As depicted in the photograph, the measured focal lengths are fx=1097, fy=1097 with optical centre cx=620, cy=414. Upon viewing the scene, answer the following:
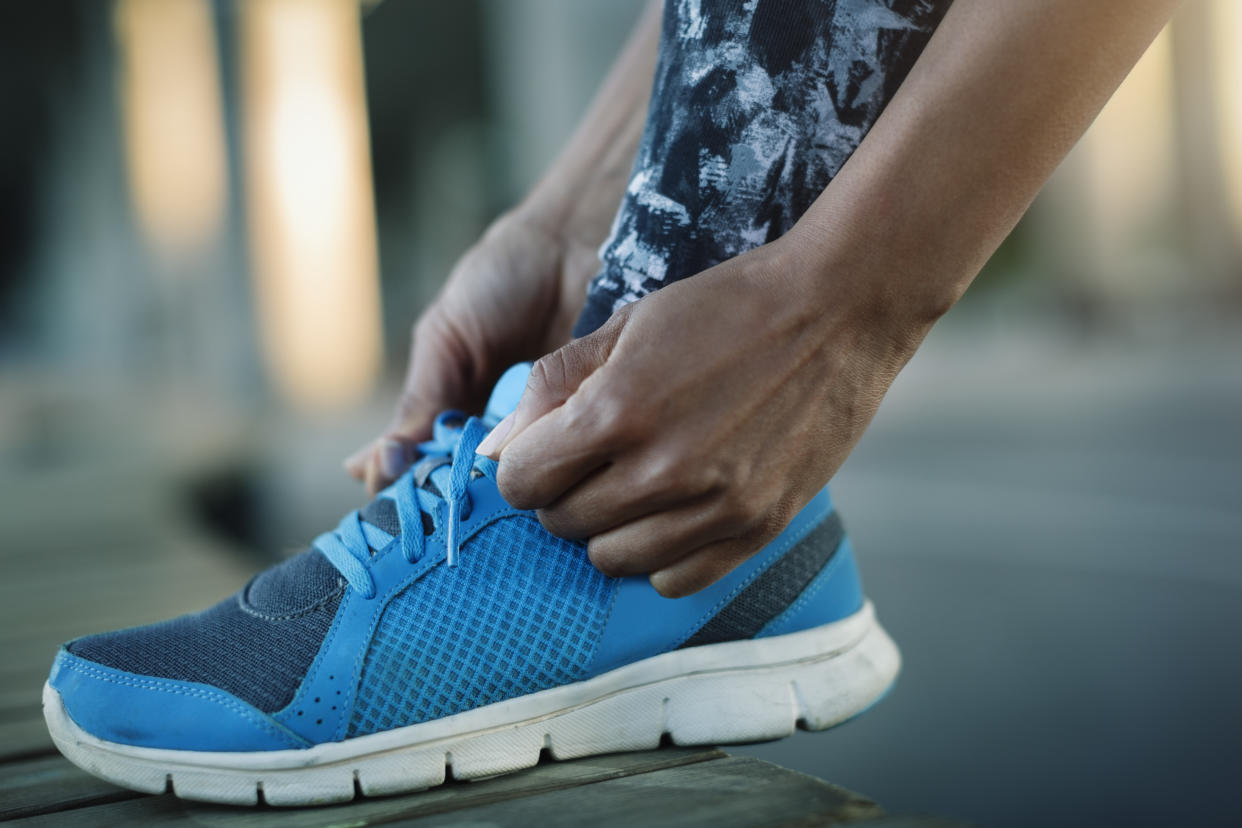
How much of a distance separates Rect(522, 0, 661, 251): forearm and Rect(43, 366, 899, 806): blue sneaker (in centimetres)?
44

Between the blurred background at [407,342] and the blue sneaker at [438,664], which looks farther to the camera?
the blurred background at [407,342]

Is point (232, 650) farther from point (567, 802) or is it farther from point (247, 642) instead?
point (567, 802)

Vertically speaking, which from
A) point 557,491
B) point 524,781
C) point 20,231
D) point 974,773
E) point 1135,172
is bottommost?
point 974,773

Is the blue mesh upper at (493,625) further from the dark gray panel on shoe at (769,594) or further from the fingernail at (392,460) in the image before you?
the fingernail at (392,460)

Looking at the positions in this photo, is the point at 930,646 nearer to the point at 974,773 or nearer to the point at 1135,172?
the point at 974,773

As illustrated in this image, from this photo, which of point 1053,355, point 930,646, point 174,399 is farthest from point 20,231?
point 930,646

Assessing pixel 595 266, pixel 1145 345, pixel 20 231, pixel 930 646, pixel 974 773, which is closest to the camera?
pixel 595 266

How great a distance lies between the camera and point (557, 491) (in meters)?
0.76

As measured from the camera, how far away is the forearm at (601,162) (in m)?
1.26

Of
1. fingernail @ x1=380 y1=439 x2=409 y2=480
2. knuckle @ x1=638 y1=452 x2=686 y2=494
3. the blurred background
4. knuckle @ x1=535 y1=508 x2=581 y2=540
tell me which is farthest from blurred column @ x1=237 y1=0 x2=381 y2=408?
knuckle @ x1=638 y1=452 x2=686 y2=494

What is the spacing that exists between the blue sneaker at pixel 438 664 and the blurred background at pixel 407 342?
33 centimetres

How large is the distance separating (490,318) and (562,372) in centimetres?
51

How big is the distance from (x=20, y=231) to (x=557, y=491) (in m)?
12.9

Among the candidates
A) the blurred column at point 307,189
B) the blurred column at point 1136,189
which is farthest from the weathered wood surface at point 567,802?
the blurred column at point 1136,189
